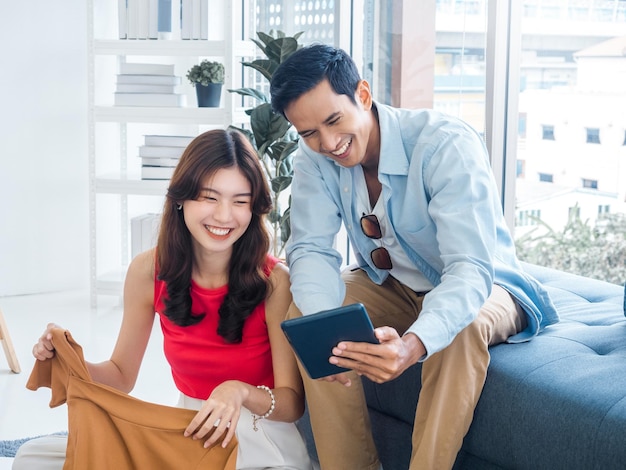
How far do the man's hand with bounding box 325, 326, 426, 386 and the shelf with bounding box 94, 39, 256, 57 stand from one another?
261 cm

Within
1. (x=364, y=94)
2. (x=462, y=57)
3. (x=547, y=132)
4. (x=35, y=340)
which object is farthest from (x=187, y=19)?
(x=364, y=94)

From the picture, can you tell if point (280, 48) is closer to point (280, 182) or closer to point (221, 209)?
point (280, 182)

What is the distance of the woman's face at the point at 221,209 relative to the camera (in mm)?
1896

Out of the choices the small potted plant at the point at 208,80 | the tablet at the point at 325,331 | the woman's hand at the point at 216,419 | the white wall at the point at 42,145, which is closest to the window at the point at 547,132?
the small potted plant at the point at 208,80

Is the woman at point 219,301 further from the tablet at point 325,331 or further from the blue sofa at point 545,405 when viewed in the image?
the blue sofa at point 545,405

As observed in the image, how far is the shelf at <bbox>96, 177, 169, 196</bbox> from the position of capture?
13.7ft

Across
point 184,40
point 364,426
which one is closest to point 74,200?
point 184,40

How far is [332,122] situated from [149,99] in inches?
93.2

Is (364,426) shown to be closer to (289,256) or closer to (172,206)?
(289,256)

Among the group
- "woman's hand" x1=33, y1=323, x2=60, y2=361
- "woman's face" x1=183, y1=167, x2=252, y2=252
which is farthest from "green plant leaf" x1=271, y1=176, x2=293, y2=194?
"woman's hand" x1=33, y1=323, x2=60, y2=361

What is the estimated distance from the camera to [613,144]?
135 inches

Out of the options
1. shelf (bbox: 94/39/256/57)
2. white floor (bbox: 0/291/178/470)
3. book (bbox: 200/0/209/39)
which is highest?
book (bbox: 200/0/209/39)

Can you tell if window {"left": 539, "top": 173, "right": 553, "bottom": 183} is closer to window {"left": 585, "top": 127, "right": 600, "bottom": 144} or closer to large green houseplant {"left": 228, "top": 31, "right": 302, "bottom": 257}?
window {"left": 585, "top": 127, "right": 600, "bottom": 144}

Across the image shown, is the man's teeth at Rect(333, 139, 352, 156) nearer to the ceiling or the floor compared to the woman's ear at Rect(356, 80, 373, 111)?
nearer to the floor
